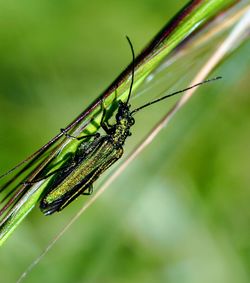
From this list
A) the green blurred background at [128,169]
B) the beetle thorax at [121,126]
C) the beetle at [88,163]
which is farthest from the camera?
the green blurred background at [128,169]

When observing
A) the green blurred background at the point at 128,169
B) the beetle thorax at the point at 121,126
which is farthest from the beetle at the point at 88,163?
the green blurred background at the point at 128,169

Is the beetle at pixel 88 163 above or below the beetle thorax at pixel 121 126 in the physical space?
below

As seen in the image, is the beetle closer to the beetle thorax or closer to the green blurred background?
the beetle thorax

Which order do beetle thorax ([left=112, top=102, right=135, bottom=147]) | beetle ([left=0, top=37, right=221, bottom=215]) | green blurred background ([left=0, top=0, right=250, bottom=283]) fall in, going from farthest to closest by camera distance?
green blurred background ([left=0, top=0, right=250, bottom=283]) < beetle thorax ([left=112, top=102, right=135, bottom=147]) < beetle ([left=0, top=37, right=221, bottom=215])

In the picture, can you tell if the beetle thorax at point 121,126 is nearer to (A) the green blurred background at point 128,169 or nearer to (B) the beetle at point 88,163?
(B) the beetle at point 88,163

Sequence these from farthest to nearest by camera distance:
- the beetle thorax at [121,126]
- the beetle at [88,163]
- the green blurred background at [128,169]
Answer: the green blurred background at [128,169] < the beetle thorax at [121,126] < the beetle at [88,163]

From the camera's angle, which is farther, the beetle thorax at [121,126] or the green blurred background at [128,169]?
the green blurred background at [128,169]

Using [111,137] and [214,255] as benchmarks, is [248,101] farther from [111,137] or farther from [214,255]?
[111,137]

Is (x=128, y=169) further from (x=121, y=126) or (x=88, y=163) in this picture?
(x=88, y=163)

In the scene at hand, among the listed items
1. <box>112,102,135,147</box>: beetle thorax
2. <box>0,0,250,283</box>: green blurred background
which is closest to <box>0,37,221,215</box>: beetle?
<box>112,102,135,147</box>: beetle thorax
